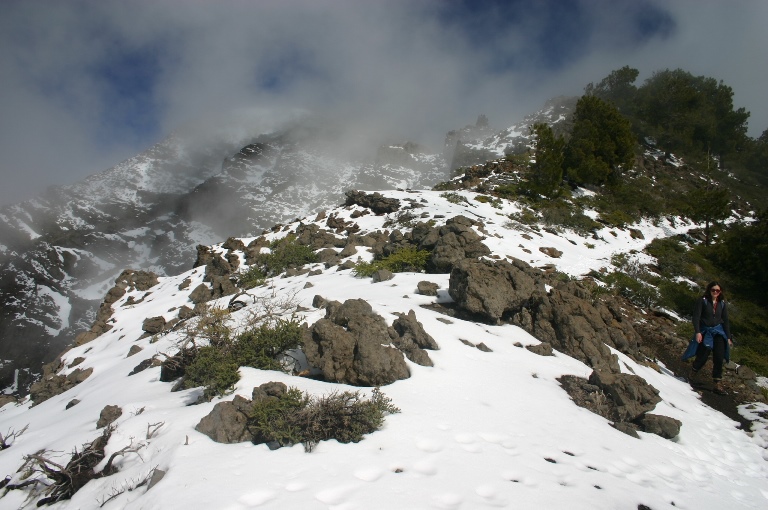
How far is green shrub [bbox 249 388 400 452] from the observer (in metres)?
3.46

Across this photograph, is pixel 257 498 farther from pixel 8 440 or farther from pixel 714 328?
pixel 714 328

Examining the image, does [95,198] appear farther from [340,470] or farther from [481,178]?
[340,470]

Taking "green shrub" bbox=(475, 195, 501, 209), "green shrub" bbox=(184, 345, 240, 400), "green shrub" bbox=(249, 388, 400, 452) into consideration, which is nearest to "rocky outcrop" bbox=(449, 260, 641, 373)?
"green shrub" bbox=(249, 388, 400, 452)

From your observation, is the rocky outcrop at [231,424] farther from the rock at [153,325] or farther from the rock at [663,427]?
the rock at [153,325]

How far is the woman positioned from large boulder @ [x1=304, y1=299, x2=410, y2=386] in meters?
6.69

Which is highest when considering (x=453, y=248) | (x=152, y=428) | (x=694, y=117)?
(x=694, y=117)

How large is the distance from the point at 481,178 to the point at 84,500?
1054 inches

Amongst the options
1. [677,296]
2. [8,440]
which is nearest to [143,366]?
[8,440]

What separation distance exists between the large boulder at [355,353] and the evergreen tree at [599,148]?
79.5ft

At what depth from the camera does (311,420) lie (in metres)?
3.53

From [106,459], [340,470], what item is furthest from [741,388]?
[106,459]

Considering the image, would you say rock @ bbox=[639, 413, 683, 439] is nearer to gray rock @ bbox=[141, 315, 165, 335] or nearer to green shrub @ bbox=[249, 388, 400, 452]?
green shrub @ bbox=[249, 388, 400, 452]

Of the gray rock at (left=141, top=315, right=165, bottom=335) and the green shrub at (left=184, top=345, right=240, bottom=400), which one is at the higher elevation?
the gray rock at (left=141, top=315, right=165, bottom=335)

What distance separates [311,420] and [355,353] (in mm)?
1598
